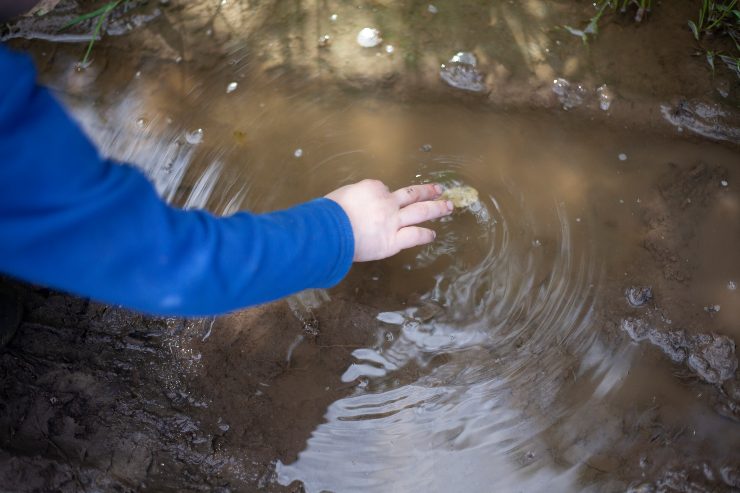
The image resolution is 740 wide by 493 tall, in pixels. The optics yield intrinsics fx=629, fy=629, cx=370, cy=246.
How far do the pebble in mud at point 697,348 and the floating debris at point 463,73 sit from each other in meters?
0.99

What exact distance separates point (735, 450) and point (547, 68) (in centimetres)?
136

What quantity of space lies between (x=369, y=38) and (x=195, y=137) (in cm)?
76

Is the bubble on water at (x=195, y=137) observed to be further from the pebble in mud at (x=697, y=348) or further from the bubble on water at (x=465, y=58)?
the pebble in mud at (x=697, y=348)

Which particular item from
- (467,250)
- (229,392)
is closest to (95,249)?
(229,392)

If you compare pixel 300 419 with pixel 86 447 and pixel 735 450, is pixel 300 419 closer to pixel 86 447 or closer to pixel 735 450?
pixel 86 447

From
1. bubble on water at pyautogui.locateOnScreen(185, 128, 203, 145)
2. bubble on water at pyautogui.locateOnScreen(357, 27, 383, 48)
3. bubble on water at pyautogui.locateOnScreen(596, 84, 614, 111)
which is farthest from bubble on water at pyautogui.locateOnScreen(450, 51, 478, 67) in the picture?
bubble on water at pyautogui.locateOnScreen(185, 128, 203, 145)

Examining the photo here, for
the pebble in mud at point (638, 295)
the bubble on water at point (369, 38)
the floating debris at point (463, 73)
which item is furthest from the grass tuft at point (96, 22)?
the pebble in mud at point (638, 295)

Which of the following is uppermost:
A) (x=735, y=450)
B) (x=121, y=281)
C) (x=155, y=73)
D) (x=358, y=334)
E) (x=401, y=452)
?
(x=121, y=281)

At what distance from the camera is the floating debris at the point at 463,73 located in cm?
227

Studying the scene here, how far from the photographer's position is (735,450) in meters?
1.70

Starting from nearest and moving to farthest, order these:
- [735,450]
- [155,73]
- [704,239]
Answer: [735,450] → [704,239] → [155,73]

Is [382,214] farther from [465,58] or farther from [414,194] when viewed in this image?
[465,58]

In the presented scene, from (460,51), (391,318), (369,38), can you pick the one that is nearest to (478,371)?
(391,318)

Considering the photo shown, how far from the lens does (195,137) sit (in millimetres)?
2336
